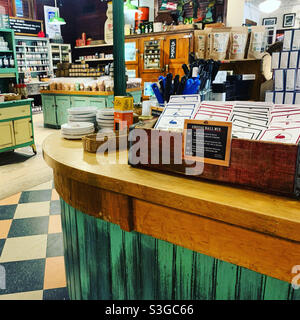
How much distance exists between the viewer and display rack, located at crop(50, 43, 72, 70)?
39.9 feet

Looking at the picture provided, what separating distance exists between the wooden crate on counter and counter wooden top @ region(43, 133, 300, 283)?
3 centimetres

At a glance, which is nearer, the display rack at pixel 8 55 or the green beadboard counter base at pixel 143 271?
the green beadboard counter base at pixel 143 271

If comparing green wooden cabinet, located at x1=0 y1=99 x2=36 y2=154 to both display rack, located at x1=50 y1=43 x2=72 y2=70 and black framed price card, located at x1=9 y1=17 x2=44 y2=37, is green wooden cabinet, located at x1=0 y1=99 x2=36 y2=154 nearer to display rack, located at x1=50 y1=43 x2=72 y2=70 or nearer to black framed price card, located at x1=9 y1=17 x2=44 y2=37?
black framed price card, located at x1=9 y1=17 x2=44 y2=37

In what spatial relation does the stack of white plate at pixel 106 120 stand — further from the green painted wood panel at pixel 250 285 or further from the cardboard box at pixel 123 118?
the green painted wood panel at pixel 250 285

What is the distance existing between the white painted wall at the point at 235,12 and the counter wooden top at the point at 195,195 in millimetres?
7438

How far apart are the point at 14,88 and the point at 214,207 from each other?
5.40m

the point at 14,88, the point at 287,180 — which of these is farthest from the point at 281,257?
the point at 14,88

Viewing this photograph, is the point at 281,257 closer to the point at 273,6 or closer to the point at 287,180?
the point at 287,180

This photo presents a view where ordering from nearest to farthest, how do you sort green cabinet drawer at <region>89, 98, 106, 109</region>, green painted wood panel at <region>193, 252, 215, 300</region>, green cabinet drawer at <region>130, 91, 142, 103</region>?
green painted wood panel at <region>193, 252, 215, 300</region> → green cabinet drawer at <region>89, 98, 106, 109</region> → green cabinet drawer at <region>130, 91, 142, 103</region>

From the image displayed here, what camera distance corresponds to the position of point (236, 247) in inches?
39.1

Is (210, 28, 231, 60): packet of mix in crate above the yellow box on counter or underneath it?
above

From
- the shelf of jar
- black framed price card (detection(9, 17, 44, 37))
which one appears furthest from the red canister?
black framed price card (detection(9, 17, 44, 37))

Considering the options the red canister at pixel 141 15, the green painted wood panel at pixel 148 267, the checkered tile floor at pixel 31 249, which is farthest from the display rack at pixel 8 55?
the green painted wood panel at pixel 148 267

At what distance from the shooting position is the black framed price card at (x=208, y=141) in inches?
41.6
